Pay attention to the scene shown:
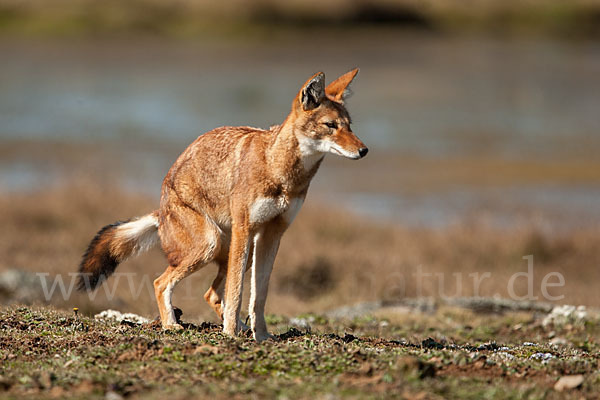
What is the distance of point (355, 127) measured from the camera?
1350 inches

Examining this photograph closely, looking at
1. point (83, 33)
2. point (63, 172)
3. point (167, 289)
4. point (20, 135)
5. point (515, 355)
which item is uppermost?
point (83, 33)

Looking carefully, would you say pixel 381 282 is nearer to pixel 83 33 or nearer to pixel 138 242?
pixel 138 242

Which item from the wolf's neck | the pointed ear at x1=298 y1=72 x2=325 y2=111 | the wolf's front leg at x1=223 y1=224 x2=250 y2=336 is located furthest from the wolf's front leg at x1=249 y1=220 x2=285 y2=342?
the pointed ear at x1=298 y1=72 x2=325 y2=111

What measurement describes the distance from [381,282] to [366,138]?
14747mm

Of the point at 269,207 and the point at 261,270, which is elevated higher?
the point at 269,207

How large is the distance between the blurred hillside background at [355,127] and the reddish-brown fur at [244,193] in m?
6.01

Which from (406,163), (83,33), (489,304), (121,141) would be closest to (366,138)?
(406,163)

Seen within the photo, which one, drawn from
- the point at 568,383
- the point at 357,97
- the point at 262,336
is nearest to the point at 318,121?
the point at 262,336

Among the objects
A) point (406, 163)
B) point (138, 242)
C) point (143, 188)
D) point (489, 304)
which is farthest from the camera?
point (406, 163)

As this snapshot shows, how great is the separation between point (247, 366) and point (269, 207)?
6.65ft

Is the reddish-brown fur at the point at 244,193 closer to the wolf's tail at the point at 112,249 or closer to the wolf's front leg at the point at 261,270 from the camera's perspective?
the wolf's front leg at the point at 261,270

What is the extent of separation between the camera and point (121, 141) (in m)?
33.5

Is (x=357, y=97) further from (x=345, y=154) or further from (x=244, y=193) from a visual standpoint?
(x=345, y=154)

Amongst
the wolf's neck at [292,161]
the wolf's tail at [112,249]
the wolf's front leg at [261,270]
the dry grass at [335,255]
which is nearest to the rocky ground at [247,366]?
the wolf's front leg at [261,270]
